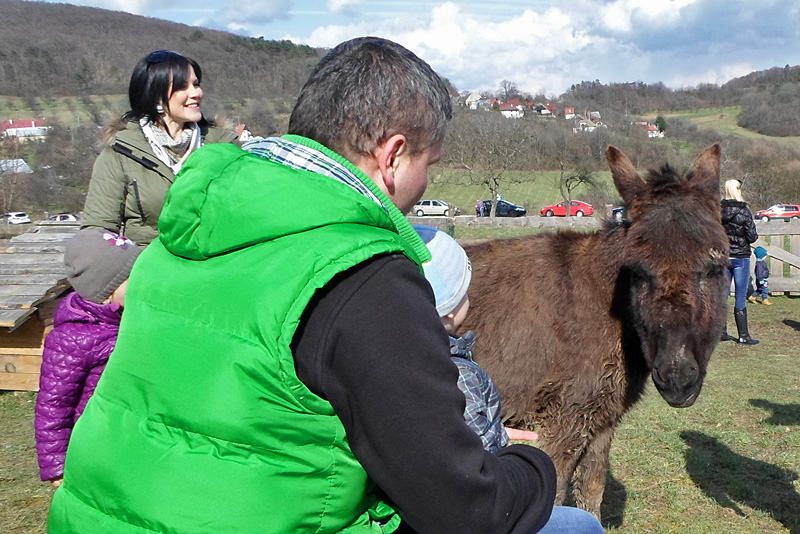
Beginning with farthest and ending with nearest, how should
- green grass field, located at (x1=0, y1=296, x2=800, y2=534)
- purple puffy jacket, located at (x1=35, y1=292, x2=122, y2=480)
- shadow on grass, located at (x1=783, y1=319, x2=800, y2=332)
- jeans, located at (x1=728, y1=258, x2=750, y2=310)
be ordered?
shadow on grass, located at (x1=783, y1=319, x2=800, y2=332) → jeans, located at (x1=728, y1=258, x2=750, y2=310) → green grass field, located at (x1=0, y1=296, x2=800, y2=534) → purple puffy jacket, located at (x1=35, y1=292, x2=122, y2=480)

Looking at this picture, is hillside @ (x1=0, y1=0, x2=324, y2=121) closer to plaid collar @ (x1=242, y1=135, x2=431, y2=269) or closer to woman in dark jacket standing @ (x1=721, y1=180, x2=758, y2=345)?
woman in dark jacket standing @ (x1=721, y1=180, x2=758, y2=345)

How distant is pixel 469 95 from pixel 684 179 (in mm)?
70603

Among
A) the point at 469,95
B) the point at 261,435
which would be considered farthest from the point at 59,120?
the point at 261,435

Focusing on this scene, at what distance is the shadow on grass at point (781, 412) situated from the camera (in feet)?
22.7

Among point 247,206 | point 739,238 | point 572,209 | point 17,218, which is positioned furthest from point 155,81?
point 572,209

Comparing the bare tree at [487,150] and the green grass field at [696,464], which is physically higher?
the bare tree at [487,150]

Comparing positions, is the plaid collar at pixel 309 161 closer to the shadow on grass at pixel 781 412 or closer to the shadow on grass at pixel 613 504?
the shadow on grass at pixel 613 504

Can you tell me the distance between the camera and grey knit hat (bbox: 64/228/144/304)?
9.30ft

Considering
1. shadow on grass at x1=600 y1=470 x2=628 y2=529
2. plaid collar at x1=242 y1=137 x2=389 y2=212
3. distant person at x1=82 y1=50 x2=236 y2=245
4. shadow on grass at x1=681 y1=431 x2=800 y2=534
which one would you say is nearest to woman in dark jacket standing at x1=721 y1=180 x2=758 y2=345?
shadow on grass at x1=681 y1=431 x2=800 y2=534

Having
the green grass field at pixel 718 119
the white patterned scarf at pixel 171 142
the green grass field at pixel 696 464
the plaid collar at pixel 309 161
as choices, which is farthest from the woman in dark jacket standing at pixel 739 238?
the green grass field at pixel 718 119

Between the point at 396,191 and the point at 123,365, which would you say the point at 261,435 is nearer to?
the point at 123,365

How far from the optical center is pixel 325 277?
110 centimetres

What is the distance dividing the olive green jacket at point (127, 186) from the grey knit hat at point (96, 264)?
24.4 inches

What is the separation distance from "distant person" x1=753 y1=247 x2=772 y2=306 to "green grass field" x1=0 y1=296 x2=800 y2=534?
5115 mm
